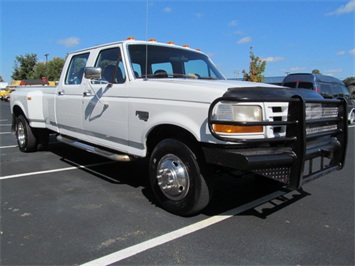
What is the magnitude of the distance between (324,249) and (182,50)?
357cm

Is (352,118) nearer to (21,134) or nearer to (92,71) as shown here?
(21,134)

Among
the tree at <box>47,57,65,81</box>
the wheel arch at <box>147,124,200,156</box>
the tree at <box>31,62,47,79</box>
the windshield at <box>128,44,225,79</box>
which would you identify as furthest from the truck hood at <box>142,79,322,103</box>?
the tree at <box>31,62,47,79</box>

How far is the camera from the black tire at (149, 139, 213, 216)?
362 centimetres

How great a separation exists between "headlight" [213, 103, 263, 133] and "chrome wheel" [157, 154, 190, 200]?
2.48 ft

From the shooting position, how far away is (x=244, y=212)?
4.09 m

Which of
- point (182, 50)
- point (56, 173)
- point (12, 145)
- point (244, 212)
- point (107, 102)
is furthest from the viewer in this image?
point (12, 145)

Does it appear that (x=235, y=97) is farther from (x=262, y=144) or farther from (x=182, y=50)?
(x=182, y=50)

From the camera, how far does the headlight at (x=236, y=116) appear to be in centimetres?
324

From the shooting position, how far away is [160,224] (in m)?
3.68

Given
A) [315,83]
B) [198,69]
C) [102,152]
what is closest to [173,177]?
[102,152]

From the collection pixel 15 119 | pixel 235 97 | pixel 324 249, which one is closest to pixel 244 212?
pixel 324 249

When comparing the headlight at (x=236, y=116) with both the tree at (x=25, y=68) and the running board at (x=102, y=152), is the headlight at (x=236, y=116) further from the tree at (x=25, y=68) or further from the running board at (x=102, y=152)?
the tree at (x=25, y=68)

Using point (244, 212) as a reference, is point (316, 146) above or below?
above

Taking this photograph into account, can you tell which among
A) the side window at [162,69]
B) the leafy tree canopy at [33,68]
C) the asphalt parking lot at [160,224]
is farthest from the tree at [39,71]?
the side window at [162,69]
